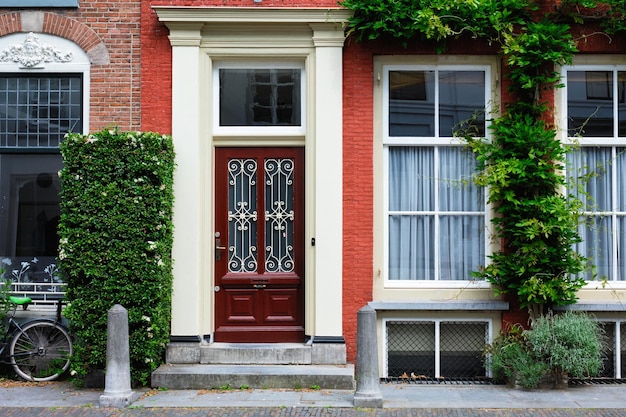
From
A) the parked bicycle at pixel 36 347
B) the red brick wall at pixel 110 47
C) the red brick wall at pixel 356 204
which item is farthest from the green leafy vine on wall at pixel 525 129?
the parked bicycle at pixel 36 347

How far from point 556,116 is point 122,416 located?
20.1 feet

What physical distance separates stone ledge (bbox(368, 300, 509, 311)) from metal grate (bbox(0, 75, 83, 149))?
440cm

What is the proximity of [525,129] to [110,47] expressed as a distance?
16.8 ft

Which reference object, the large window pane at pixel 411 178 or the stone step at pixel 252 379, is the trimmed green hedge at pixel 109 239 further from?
the large window pane at pixel 411 178

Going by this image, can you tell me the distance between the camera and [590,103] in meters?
10.2

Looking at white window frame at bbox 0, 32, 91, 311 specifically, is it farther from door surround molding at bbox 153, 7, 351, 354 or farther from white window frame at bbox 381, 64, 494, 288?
white window frame at bbox 381, 64, 494, 288

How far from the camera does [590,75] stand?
10.2 meters

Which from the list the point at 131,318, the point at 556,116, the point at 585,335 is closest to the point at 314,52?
the point at 556,116

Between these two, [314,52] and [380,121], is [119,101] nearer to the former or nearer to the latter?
[314,52]

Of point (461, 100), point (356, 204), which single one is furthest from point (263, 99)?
point (461, 100)

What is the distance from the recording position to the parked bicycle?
969 centimetres

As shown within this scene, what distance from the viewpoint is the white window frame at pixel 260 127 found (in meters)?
10.1

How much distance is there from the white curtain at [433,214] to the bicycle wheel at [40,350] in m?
4.09

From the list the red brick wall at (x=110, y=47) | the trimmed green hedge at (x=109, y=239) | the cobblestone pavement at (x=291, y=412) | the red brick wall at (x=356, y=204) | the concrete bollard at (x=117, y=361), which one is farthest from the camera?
the red brick wall at (x=110, y=47)
